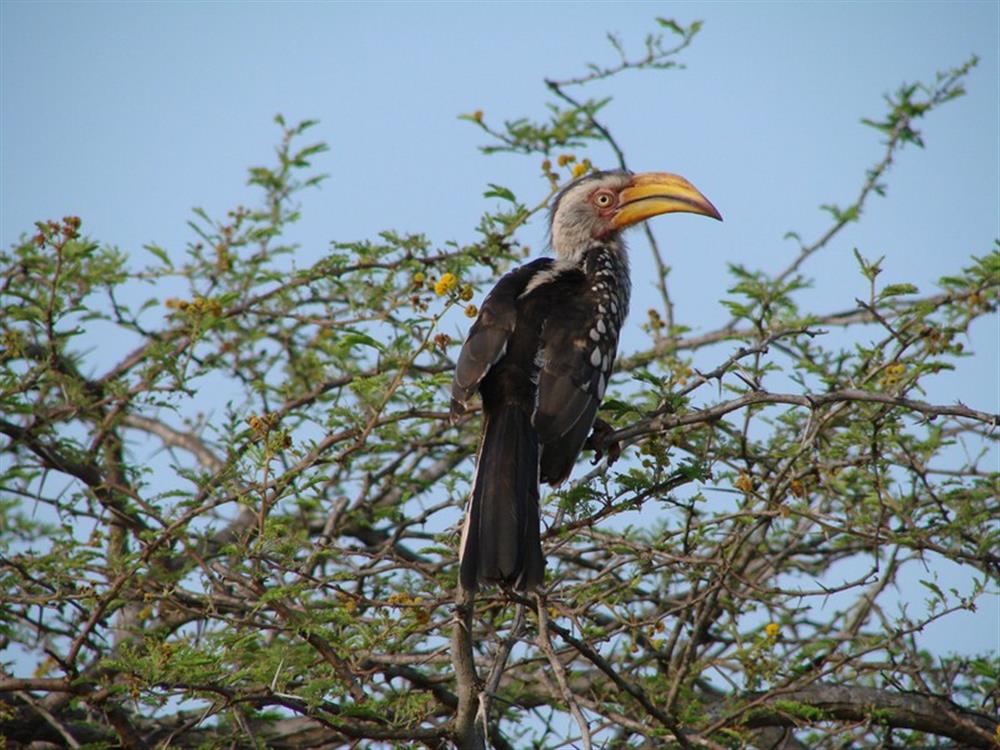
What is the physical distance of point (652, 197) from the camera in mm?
5156

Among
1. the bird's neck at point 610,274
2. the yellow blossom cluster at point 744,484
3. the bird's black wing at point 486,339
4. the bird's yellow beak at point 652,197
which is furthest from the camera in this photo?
the bird's yellow beak at point 652,197

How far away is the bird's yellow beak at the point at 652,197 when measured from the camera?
501 centimetres

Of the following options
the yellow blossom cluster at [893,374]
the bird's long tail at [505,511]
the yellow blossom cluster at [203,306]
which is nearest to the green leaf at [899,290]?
the yellow blossom cluster at [893,374]

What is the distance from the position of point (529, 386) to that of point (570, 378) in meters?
0.15

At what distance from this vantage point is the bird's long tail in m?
3.38

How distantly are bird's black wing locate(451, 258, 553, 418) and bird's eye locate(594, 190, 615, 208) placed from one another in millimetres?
1004

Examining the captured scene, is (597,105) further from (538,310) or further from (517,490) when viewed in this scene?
(517,490)

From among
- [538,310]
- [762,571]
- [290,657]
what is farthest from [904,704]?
[290,657]

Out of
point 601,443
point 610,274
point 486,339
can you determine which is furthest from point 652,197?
point 601,443

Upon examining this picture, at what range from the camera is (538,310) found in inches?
167

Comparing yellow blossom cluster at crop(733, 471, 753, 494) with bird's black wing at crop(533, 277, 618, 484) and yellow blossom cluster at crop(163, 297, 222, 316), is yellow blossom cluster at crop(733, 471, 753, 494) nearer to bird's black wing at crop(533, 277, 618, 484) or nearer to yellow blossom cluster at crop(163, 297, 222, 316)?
bird's black wing at crop(533, 277, 618, 484)

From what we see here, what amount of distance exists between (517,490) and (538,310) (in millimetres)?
845

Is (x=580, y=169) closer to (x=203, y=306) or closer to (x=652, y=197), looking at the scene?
(x=652, y=197)

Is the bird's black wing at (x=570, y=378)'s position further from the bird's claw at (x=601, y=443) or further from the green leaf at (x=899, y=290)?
the green leaf at (x=899, y=290)
